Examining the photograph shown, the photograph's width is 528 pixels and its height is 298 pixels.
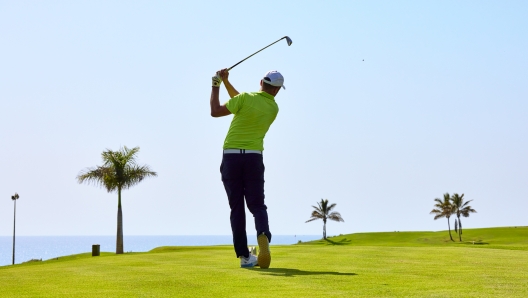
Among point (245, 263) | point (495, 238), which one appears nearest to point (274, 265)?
point (245, 263)

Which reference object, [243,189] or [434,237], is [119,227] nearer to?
[243,189]

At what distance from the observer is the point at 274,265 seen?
1077 cm

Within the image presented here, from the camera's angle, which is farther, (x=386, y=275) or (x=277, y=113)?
(x=277, y=113)

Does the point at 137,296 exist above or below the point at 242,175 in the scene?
below

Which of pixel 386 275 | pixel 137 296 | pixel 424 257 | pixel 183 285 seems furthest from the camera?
pixel 424 257

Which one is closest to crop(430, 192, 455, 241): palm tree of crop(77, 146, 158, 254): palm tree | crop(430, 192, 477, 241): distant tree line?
crop(430, 192, 477, 241): distant tree line

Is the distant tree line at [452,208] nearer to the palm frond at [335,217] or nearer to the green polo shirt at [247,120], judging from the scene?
the palm frond at [335,217]

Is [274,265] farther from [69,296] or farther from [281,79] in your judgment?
[69,296]

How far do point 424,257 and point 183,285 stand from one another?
19.0ft

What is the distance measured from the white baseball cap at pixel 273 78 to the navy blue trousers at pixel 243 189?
112 centimetres

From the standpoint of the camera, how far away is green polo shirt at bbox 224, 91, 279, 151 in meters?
10.4

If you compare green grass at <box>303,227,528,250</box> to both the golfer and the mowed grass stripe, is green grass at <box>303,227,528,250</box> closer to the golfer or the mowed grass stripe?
the golfer

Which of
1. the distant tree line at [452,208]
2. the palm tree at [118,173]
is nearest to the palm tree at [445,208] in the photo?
the distant tree line at [452,208]

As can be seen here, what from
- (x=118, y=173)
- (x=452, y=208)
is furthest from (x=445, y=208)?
(x=118, y=173)
